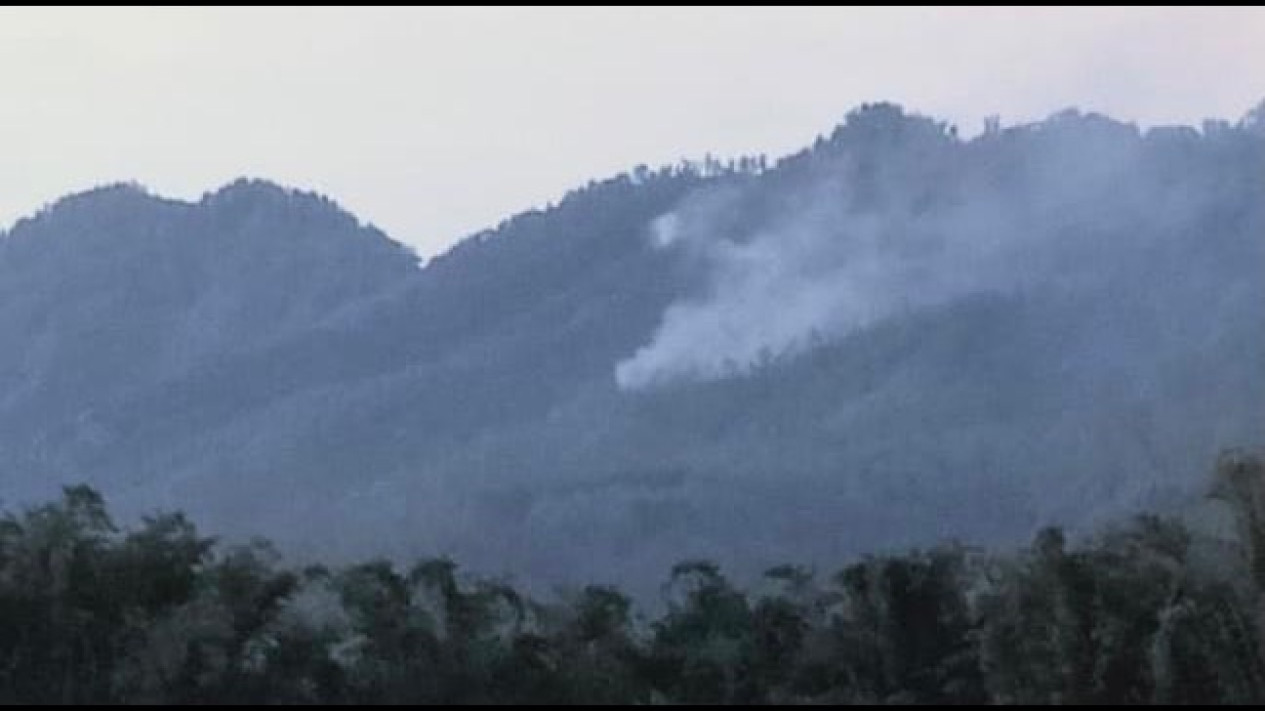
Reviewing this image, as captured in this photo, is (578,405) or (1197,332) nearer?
(1197,332)

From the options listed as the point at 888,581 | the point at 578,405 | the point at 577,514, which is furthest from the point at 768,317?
the point at 888,581

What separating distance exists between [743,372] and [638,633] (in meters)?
113

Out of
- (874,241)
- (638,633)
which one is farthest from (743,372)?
(638,633)

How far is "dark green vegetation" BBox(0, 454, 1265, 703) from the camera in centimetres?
3209

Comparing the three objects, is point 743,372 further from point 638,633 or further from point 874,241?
point 638,633

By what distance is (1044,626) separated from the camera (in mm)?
32969

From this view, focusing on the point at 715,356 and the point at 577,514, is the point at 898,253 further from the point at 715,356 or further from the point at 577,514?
the point at 577,514

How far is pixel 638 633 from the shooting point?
37.9 meters

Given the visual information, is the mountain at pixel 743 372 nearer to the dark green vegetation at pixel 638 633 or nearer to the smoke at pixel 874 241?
the smoke at pixel 874 241

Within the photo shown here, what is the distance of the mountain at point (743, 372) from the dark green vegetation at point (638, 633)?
49054 millimetres

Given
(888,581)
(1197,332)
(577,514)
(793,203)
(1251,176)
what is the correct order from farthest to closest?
(793,203) < (1251,176) < (1197,332) < (577,514) < (888,581)

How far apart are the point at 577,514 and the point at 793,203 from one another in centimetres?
6503

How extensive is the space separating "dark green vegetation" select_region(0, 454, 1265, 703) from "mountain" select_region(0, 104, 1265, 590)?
161ft

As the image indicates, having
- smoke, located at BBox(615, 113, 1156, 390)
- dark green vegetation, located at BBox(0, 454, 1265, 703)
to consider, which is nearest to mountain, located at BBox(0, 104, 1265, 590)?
smoke, located at BBox(615, 113, 1156, 390)
